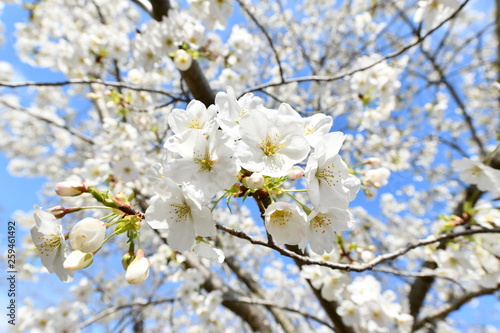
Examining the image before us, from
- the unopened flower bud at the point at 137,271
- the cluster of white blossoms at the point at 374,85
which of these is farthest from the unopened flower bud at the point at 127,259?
the cluster of white blossoms at the point at 374,85

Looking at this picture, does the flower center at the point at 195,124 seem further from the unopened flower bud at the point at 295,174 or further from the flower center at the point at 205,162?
the unopened flower bud at the point at 295,174

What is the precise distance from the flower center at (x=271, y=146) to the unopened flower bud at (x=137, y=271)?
54 cm

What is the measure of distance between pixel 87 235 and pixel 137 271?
0.19m

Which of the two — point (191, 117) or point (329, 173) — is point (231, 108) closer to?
point (191, 117)

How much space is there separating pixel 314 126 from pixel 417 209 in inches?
332

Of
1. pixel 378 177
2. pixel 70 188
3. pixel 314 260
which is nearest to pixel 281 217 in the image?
pixel 314 260

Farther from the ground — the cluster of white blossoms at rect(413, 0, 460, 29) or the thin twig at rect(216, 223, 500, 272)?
the cluster of white blossoms at rect(413, 0, 460, 29)

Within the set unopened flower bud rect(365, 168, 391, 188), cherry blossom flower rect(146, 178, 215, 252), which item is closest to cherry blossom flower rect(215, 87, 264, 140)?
cherry blossom flower rect(146, 178, 215, 252)

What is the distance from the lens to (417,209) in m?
8.02

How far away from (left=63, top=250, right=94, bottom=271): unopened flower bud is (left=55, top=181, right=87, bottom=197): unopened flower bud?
22 centimetres

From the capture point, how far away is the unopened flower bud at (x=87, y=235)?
81 cm

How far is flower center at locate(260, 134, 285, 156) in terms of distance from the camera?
0.93 m

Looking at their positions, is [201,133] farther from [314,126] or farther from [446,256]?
[446,256]

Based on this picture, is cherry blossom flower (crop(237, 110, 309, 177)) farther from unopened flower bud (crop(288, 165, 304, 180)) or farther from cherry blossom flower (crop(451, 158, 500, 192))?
cherry blossom flower (crop(451, 158, 500, 192))
